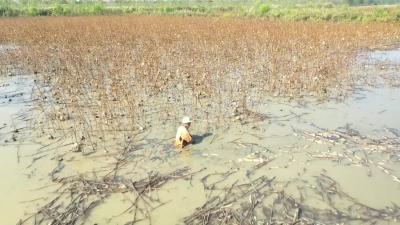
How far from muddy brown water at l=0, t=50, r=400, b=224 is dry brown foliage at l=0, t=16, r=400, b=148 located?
0.75m

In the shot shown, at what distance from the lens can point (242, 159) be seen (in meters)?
5.38

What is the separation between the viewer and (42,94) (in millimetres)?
8477

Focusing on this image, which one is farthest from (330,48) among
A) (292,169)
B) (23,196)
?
(23,196)

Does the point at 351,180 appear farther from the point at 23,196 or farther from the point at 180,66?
the point at 180,66

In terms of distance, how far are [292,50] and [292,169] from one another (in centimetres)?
862

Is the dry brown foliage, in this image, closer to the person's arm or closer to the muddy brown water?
the muddy brown water

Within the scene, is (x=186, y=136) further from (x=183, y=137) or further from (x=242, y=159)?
(x=242, y=159)

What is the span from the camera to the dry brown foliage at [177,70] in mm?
7427

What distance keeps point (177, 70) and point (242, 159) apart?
506 cm

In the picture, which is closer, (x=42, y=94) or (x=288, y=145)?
(x=288, y=145)

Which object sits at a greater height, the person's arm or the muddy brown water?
the person's arm

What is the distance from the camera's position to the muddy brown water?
173 inches

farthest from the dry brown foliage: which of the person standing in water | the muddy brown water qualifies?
the person standing in water

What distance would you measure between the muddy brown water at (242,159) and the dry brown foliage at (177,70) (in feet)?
2.45
